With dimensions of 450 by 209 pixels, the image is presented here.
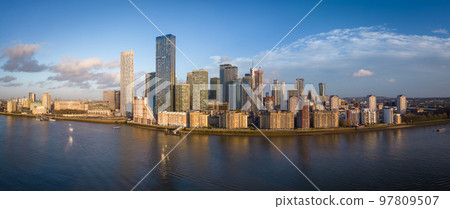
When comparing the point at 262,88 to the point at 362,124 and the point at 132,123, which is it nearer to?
the point at 362,124

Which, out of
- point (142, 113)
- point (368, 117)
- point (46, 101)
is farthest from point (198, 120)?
point (46, 101)

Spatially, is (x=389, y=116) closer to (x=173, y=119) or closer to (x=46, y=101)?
(x=173, y=119)

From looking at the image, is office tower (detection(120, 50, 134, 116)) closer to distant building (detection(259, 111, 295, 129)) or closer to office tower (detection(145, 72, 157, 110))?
office tower (detection(145, 72, 157, 110))

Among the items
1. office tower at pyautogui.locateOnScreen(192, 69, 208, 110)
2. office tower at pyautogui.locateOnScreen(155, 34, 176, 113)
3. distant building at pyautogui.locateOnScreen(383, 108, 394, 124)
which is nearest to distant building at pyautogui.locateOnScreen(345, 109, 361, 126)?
distant building at pyautogui.locateOnScreen(383, 108, 394, 124)

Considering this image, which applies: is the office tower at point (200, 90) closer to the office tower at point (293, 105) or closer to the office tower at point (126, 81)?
the office tower at point (126, 81)

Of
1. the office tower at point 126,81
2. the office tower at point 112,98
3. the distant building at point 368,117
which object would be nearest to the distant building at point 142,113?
the office tower at point 126,81
